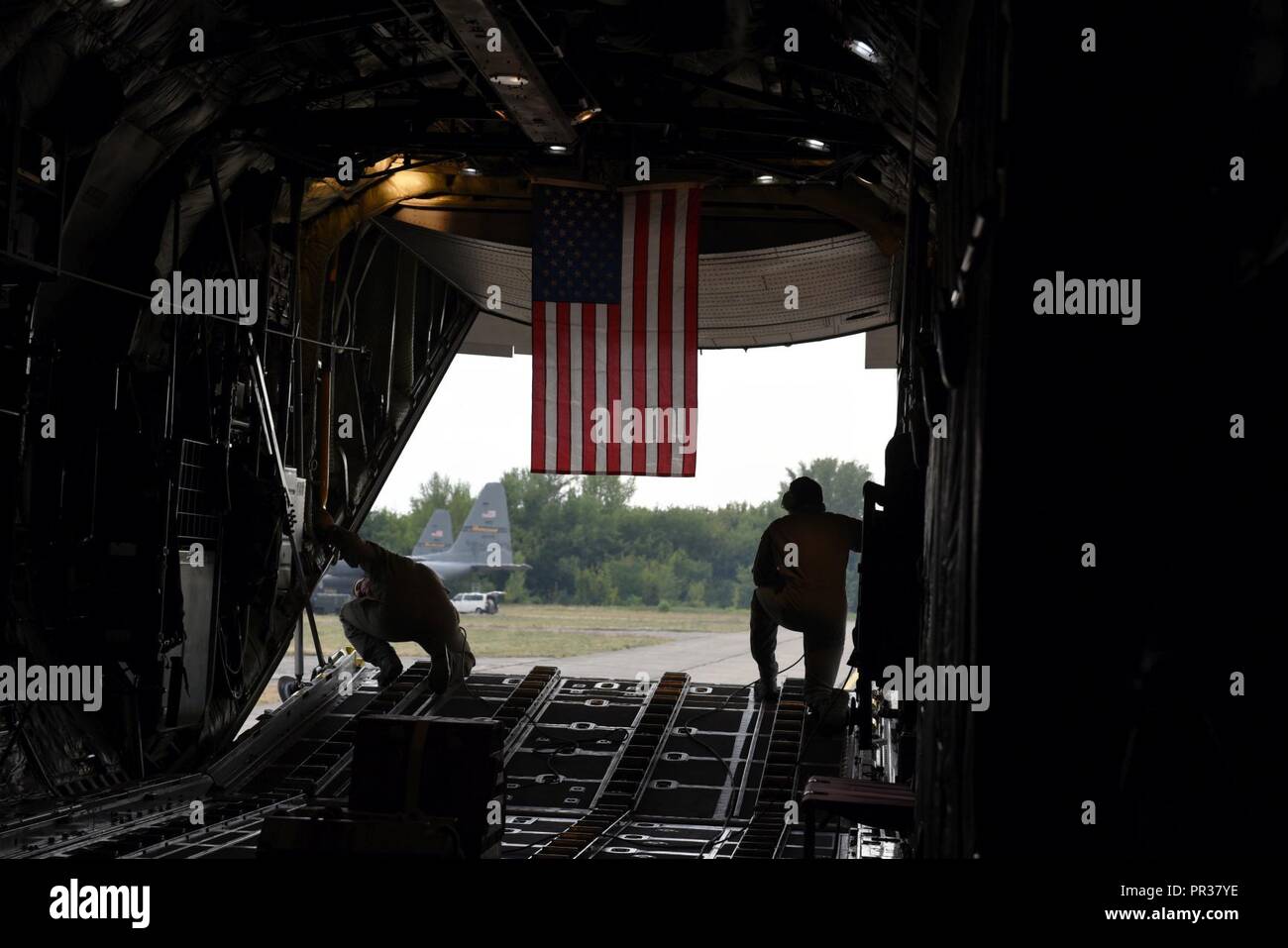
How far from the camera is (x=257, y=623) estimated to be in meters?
12.1

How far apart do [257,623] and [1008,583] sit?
9.70 meters

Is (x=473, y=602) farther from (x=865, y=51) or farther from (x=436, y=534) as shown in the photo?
(x=865, y=51)

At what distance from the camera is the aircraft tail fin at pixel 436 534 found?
155 feet

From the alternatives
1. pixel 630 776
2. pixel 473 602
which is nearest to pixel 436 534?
pixel 473 602

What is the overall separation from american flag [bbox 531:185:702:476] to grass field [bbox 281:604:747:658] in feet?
70.2

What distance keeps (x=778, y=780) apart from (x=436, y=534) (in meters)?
38.3

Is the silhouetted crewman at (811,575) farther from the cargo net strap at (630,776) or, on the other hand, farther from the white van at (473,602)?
the white van at (473,602)

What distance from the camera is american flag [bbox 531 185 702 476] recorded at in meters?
12.0

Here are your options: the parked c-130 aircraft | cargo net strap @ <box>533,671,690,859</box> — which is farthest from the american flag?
the parked c-130 aircraft

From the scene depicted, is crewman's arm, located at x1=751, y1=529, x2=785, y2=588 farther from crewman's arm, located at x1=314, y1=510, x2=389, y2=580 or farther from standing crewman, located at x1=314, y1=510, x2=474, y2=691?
crewman's arm, located at x1=314, y1=510, x2=389, y2=580

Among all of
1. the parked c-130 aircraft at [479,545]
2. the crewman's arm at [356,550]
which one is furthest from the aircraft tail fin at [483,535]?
the crewman's arm at [356,550]

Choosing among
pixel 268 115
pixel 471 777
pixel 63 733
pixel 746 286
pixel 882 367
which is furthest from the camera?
pixel 882 367
